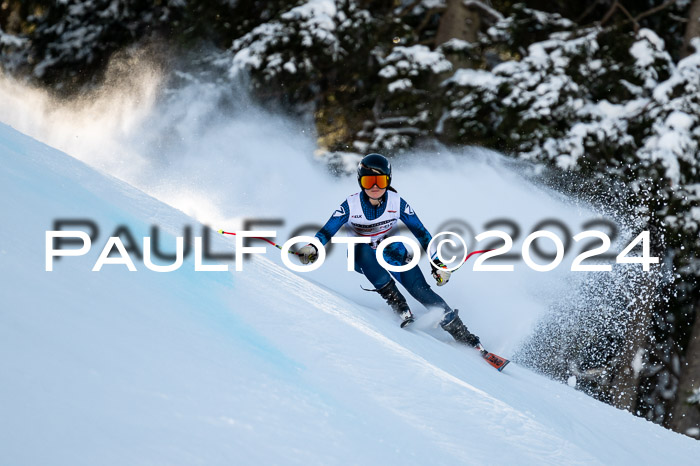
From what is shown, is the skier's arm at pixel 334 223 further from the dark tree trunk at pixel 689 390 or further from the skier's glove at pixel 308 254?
the dark tree trunk at pixel 689 390

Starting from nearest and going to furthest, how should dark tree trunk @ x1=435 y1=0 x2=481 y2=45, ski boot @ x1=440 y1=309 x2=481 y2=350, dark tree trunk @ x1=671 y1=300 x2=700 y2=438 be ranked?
1. ski boot @ x1=440 y1=309 x2=481 y2=350
2. dark tree trunk @ x1=671 y1=300 x2=700 y2=438
3. dark tree trunk @ x1=435 y1=0 x2=481 y2=45

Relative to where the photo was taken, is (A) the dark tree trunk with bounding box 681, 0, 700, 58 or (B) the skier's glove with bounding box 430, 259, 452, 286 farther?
(A) the dark tree trunk with bounding box 681, 0, 700, 58

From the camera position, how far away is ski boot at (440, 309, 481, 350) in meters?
5.08

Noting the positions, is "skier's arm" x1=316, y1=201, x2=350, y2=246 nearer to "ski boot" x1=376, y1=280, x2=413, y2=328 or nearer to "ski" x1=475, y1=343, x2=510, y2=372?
"ski boot" x1=376, y1=280, x2=413, y2=328

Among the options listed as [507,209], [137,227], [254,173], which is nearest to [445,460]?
[137,227]

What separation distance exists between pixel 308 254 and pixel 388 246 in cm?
72

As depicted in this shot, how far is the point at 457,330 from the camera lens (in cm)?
512

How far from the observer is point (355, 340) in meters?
3.26

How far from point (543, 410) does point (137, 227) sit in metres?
2.44

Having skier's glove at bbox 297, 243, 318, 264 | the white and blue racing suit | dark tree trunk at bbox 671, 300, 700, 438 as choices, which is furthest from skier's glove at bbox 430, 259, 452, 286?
dark tree trunk at bbox 671, 300, 700, 438

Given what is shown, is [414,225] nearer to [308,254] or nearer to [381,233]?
[381,233]

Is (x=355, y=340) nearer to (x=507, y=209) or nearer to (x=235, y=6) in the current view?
(x=507, y=209)

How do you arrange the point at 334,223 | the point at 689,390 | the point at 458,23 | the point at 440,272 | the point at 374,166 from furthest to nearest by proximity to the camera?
the point at 458,23, the point at 689,390, the point at 334,223, the point at 440,272, the point at 374,166

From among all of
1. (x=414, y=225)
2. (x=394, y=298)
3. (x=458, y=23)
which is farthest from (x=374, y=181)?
Result: (x=458, y=23)
